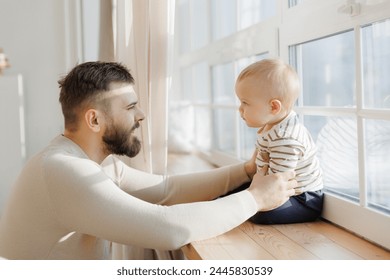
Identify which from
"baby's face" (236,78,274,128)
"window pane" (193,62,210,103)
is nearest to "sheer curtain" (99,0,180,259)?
"baby's face" (236,78,274,128)

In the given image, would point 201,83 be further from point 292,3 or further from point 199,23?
point 292,3

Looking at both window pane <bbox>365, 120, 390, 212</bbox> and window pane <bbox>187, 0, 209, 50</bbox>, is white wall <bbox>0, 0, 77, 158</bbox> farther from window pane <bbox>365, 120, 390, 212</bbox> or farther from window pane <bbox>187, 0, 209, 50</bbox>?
window pane <bbox>365, 120, 390, 212</bbox>

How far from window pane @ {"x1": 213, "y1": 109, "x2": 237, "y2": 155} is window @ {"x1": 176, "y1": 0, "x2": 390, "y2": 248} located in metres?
0.11

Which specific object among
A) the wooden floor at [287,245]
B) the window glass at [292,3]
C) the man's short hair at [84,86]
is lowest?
the wooden floor at [287,245]

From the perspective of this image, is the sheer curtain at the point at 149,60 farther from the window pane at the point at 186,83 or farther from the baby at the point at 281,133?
the window pane at the point at 186,83

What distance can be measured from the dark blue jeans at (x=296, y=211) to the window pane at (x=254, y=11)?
2.16 ft

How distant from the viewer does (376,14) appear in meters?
1.08

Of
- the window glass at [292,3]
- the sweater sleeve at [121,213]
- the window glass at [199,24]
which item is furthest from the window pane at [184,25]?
the sweater sleeve at [121,213]

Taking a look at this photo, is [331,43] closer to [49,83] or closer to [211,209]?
[211,209]

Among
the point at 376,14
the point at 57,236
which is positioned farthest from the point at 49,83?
the point at 376,14

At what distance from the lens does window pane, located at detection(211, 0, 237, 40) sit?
2094 millimetres

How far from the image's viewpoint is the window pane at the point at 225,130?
2.19 metres

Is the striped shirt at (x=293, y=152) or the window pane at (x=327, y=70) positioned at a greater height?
the window pane at (x=327, y=70)
